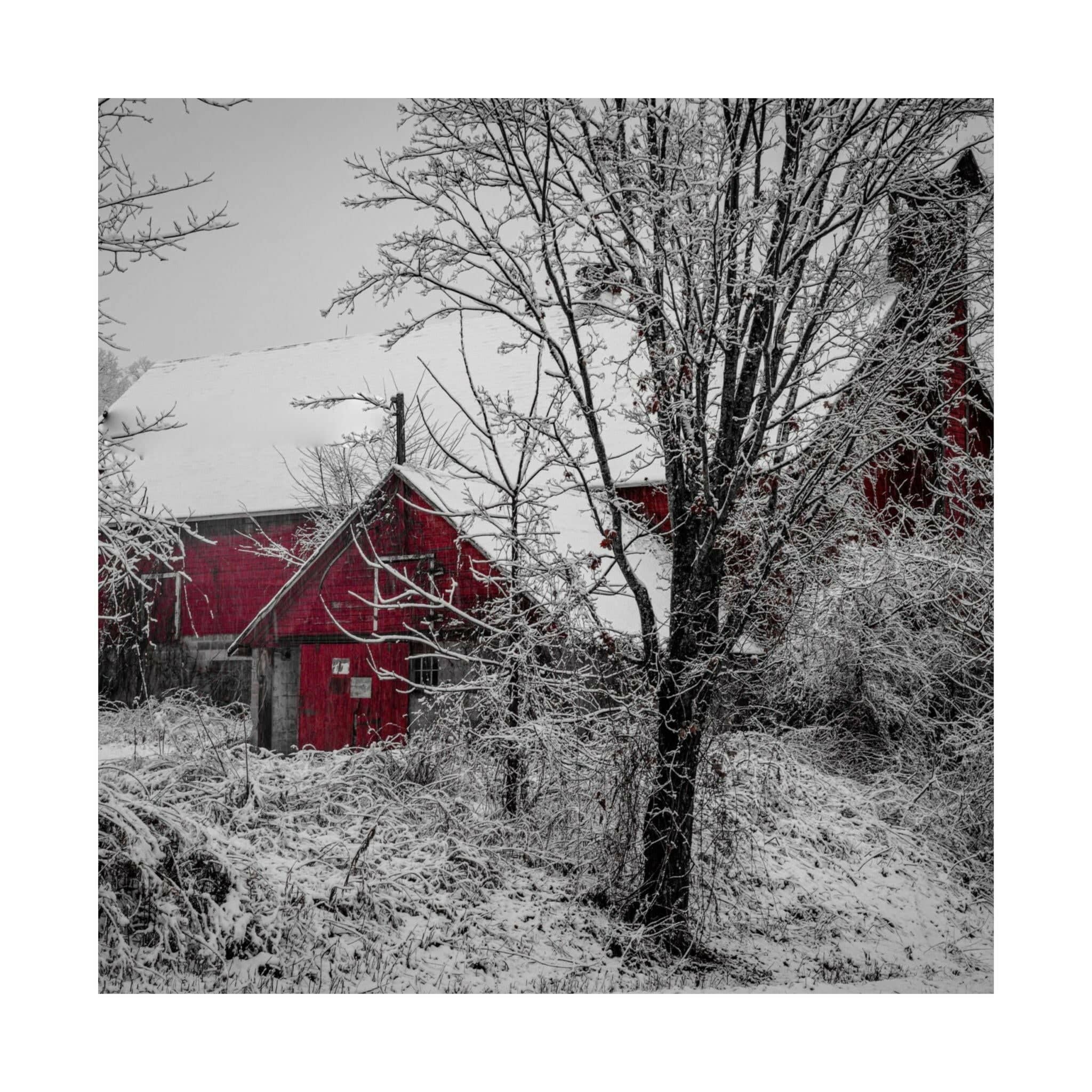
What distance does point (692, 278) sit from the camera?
15.0ft

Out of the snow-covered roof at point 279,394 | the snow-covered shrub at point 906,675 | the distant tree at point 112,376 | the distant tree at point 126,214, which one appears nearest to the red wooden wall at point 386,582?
the snow-covered roof at point 279,394

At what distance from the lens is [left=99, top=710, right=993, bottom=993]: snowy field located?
14.7 ft

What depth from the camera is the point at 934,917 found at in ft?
16.1

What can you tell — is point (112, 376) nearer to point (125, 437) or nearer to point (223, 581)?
point (125, 437)

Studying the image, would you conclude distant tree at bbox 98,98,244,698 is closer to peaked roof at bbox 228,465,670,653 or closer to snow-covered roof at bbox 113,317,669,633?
snow-covered roof at bbox 113,317,669,633

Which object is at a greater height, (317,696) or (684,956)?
(317,696)

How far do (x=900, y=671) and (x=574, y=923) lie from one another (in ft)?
9.82

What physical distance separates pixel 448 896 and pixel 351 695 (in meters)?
3.47

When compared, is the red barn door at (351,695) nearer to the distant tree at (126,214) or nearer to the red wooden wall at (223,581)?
the red wooden wall at (223,581)

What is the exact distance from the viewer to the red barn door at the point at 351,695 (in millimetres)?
7258

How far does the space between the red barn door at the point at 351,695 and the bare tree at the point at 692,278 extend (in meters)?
2.60

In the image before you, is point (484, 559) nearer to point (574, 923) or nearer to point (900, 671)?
point (574, 923)

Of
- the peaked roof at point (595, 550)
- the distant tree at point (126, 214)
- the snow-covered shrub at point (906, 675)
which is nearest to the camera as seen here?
the distant tree at point (126, 214)
